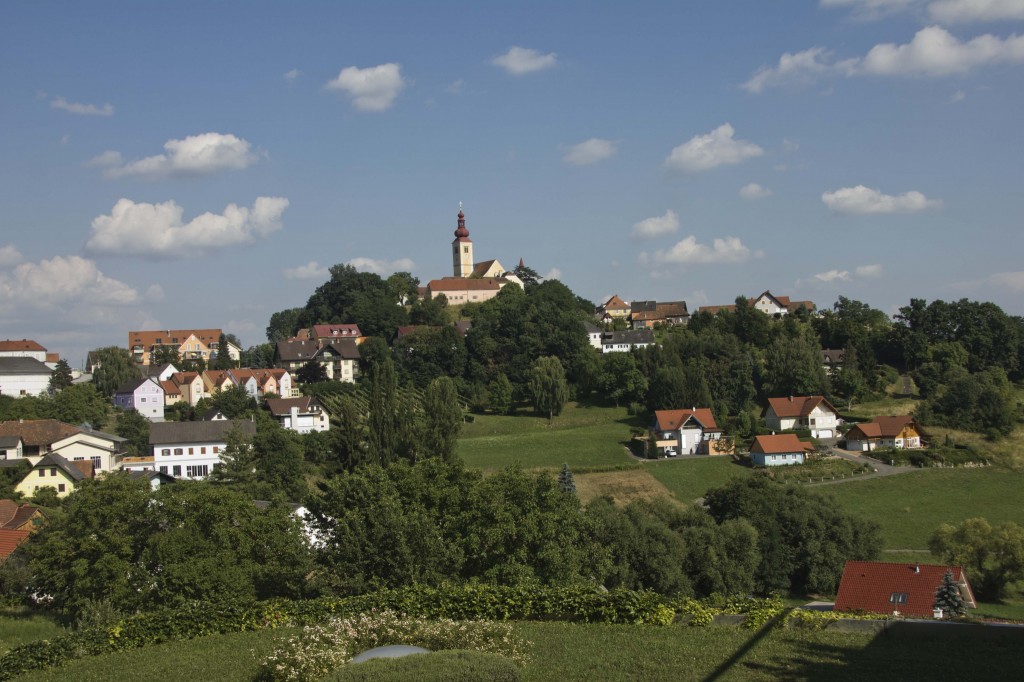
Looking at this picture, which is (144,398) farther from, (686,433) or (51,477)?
(686,433)

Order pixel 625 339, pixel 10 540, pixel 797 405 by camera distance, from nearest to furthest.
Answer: pixel 10 540
pixel 797 405
pixel 625 339

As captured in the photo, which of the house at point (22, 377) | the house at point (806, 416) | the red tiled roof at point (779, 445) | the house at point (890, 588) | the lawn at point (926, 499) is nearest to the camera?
the house at point (890, 588)

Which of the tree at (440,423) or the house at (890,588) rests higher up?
the tree at (440,423)

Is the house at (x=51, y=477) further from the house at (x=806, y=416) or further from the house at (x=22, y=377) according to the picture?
the house at (x=806, y=416)

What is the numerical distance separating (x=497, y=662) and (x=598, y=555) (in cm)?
1211

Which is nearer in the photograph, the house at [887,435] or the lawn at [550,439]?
the lawn at [550,439]

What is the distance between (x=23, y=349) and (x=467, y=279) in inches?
1934

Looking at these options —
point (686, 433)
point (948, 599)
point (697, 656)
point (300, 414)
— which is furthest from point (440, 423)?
point (697, 656)

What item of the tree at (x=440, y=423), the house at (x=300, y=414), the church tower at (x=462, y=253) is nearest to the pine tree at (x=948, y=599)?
the tree at (x=440, y=423)

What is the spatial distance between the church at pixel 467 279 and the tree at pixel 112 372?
3883 cm

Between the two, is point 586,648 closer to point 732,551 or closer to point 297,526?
point 297,526

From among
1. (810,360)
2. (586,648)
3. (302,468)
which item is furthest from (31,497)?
(810,360)

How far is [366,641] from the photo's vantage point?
44.6 feet

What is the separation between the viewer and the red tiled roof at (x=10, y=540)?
26.3 meters
